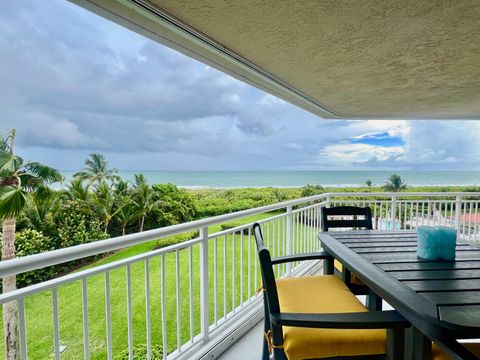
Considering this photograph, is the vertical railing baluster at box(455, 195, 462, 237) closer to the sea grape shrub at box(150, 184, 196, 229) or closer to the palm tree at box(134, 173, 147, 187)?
the sea grape shrub at box(150, 184, 196, 229)

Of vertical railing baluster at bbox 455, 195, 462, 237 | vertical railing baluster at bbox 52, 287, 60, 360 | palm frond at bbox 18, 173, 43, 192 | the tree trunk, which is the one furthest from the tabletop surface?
palm frond at bbox 18, 173, 43, 192

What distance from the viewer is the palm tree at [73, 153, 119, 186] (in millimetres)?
16812

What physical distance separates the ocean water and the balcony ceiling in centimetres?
2673

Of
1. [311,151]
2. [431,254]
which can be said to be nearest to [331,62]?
[431,254]

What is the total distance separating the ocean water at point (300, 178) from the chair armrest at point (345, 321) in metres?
28.5

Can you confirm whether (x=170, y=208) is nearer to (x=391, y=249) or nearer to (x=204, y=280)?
(x=204, y=280)

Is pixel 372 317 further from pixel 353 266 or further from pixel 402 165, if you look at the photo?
pixel 402 165

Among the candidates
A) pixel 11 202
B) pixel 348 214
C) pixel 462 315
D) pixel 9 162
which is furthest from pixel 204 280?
pixel 9 162

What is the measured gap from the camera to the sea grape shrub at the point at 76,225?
1385 centimetres

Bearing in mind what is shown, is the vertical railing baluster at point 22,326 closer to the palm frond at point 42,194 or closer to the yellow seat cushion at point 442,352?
the yellow seat cushion at point 442,352

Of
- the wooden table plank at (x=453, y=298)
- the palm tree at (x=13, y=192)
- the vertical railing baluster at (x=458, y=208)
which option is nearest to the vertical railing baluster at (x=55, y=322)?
the wooden table plank at (x=453, y=298)

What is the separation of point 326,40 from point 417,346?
6.66ft

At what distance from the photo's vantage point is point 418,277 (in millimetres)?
1389

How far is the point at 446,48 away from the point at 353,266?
205 cm
